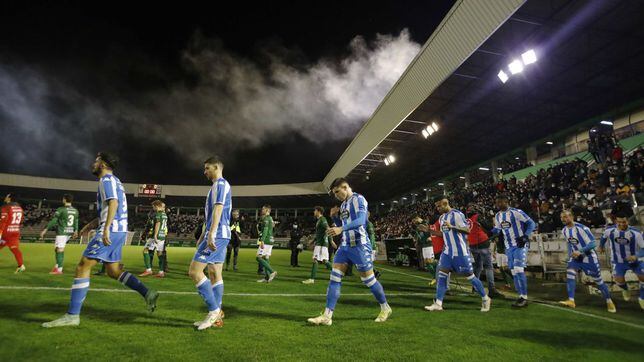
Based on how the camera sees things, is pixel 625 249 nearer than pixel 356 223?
No

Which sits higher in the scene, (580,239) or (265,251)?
(580,239)

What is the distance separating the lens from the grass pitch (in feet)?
11.1

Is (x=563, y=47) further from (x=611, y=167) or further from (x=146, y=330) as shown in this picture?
(x=146, y=330)

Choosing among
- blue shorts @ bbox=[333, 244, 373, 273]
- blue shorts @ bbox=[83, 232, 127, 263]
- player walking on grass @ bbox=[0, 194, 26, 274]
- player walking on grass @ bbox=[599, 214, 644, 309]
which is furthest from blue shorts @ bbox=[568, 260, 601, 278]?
player walking on grass @ bbox=[0, 194, 26, 274]

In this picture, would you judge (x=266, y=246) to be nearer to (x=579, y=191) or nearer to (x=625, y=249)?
(x=625, y=249)

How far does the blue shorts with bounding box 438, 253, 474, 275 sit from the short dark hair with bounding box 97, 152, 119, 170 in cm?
599

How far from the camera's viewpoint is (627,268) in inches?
280

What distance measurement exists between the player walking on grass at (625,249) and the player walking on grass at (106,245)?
9012 millimetres

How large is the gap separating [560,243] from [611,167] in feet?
18.2

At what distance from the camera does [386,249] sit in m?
19.1

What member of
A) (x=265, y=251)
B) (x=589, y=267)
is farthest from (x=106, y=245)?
(x=589, y=267)

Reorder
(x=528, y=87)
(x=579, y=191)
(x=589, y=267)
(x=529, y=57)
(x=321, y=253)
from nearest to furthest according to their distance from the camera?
(x=589, y=267) → (x=321, y=253) → (x=529, y=57) → (x=579, y=191) → (x=528, y=87)

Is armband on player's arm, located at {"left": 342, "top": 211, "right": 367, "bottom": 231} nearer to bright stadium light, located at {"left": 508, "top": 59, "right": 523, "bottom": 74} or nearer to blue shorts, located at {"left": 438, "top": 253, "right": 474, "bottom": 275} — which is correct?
blue shorts, located at {"left": 438, "top": 253, "right": 474, "bottom": 275}

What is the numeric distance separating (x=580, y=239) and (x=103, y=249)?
366 inches
